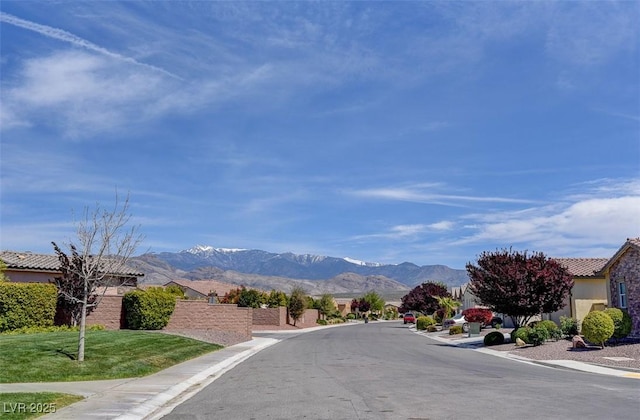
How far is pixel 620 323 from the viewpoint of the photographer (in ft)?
91.6

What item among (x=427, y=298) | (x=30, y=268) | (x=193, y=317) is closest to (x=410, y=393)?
(x=193, y=317)

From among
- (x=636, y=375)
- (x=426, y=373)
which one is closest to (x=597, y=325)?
(x=636, y=375)

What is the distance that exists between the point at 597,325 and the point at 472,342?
12126 mm

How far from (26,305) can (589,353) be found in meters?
23.8

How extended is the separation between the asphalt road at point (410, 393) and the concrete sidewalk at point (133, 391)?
510mm

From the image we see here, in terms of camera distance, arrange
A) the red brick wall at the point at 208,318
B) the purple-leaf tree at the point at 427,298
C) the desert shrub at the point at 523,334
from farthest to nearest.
A: 1. the purple-leaf tree at the point at 427,298
2. the red brick wall at the point at 208,318
3. the desert shrub at the point at 523,334

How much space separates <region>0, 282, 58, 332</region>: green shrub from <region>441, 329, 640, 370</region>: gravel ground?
20.9 metres

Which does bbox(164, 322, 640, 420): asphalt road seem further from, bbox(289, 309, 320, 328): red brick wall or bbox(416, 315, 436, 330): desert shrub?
bbox(289, 309, 320, 328): red brick wall

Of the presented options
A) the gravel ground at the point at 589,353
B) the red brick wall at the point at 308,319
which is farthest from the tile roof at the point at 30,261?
the red brick wall at the point at 308,319

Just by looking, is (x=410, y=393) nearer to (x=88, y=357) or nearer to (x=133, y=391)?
(x=133, y=391)

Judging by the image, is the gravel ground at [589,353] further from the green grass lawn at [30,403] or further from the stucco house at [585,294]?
the green grass lawn at [30,403]

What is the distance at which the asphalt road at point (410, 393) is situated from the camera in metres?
11.8

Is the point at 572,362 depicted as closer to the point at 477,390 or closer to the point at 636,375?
the point at 636,375

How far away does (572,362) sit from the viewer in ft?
76.0
